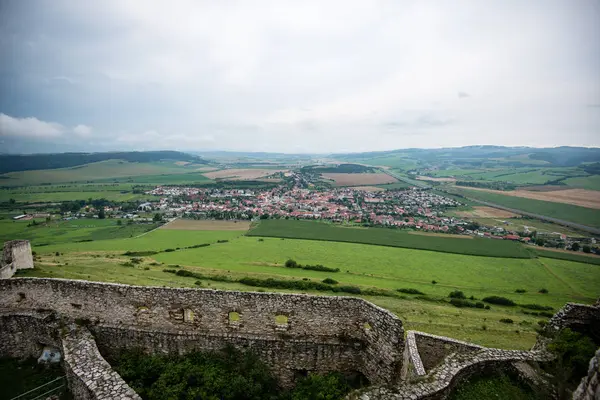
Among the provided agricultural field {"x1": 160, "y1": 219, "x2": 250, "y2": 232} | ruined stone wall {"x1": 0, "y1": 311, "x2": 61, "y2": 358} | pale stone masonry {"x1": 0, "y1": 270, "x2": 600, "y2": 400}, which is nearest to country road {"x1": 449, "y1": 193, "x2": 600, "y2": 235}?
agricultural field {"x1": 160, "y1": 219, "x2": 250, "y2": 232}

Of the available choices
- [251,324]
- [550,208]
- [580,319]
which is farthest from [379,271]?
[550,208]

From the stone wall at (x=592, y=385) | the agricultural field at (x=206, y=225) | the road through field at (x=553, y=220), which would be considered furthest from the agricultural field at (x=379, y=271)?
the road through field at (x=553, y=220)

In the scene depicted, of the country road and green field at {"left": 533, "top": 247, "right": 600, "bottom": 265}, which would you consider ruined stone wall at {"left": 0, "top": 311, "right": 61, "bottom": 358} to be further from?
the country road

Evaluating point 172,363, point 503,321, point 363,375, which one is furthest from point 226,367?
point 503,321

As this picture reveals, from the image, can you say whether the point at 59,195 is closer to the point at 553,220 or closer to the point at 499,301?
the point at 499,301

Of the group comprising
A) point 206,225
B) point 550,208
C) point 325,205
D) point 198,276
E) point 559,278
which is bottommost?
point 559,278

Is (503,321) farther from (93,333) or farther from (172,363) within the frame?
(93,333)
